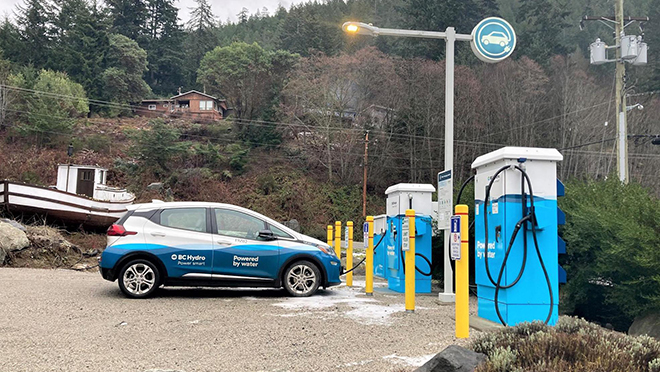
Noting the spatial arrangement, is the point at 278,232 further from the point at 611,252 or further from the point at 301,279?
the point at 611,252

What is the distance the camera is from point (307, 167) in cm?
4325

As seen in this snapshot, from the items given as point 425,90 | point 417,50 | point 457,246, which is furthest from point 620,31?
point 417,50

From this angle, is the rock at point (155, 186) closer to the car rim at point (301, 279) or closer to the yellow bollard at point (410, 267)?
the car rim at point (301, 279)

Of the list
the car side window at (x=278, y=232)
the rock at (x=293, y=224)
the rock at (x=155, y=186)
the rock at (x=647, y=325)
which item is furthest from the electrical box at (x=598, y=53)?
the rock at (x=155, y=186)

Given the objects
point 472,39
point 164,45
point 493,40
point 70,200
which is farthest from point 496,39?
point 164,45

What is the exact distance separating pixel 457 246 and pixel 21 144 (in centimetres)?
4647

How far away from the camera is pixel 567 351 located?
→ 11.7 feet

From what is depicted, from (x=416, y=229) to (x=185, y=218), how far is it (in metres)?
4.34

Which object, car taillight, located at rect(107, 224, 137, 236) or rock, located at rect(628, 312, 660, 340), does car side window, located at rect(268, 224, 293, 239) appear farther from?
rock, located at rect(628, 312, 660, 340)

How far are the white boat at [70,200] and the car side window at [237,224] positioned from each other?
51.9 feet

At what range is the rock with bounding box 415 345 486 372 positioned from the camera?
11.9 ft

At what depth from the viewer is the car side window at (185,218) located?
9594mm

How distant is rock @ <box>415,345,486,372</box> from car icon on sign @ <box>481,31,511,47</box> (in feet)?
27.9

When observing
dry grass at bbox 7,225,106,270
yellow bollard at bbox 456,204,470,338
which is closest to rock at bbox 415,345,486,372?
yellow bollard at bbox 456,204,470,338
